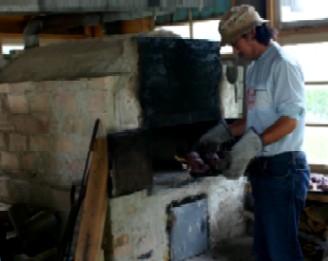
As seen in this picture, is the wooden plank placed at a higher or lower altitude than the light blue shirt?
lower

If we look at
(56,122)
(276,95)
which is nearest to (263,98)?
(276,95)

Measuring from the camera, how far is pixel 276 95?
2246mm

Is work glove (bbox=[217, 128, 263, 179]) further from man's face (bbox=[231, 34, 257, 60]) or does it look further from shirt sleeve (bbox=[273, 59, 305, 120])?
man's face (bbox=[231, 34, 257, 60])

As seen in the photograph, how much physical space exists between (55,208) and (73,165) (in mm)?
381

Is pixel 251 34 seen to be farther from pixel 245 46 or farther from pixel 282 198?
pixel 282 198

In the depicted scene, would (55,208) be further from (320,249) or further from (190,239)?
(320,249)

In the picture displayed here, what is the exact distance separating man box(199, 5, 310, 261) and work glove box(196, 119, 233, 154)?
0.39m

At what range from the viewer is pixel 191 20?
4.61 m

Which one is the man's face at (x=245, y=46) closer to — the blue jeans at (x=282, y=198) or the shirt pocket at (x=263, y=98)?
the shirt pocket at (x=263, y=98)

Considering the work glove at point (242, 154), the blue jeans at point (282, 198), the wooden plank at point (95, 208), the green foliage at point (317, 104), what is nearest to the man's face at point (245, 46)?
the work glove at point (242, 154)

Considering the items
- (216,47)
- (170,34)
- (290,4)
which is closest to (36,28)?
(170,34)

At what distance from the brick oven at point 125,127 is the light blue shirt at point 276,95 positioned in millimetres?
642

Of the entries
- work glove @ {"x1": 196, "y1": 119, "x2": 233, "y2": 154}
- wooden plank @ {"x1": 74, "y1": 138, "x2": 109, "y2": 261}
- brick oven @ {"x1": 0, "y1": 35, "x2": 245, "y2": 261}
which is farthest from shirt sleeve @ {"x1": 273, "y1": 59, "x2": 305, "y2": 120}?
wooden plank @ {"x1": 74, "y1": 138, "x2": 109, "y2": 261}

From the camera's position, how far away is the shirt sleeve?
7.14 feet
